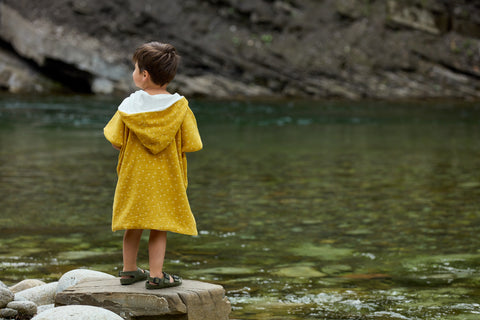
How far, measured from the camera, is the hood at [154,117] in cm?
349

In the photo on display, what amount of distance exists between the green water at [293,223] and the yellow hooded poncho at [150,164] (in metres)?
0.89

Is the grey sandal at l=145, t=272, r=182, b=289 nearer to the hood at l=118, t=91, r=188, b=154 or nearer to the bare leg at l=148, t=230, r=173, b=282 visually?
the bare leg at l=148, t=230, r=173, b=282

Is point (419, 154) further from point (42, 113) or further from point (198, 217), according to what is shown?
point (42, 113)

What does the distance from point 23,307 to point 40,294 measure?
0.47 meters

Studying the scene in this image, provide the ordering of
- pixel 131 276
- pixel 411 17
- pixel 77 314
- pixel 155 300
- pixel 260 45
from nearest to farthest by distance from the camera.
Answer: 1. pixel 77 314
2. pixel 155 300
3. pixel 131 276
4. pixel 260 45
5. pixel 411 17

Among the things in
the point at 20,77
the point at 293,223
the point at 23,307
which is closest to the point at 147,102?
the point at 23,307

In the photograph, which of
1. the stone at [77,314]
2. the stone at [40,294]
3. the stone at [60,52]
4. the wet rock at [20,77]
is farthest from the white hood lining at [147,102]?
the wet rock at [20,77]

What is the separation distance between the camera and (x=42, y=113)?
24.4 metres

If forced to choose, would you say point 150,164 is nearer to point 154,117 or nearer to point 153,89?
point 154,117

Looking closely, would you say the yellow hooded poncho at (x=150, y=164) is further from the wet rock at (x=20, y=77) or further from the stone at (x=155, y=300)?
the wet rock at (x=20, y=77)

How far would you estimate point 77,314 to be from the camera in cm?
314

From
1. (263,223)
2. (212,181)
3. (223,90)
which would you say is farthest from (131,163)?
(223,90)

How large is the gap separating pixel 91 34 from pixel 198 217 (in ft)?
106

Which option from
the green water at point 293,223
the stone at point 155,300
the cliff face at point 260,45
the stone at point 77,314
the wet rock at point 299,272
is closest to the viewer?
the stone at point 77,314
